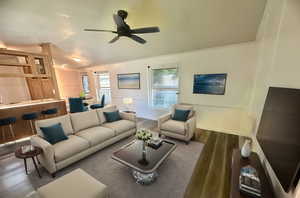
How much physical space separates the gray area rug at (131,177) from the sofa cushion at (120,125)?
1.72 ft

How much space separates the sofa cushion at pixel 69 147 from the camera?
2.05 m

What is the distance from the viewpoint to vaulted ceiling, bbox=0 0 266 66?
234 centimetres

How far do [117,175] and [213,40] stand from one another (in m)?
3.89

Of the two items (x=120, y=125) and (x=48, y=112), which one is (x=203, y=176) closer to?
(x=120, y=125)

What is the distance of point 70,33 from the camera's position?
11.8 feet

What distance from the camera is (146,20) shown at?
2.90 metres

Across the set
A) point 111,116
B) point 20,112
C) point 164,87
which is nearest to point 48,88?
point 20,112

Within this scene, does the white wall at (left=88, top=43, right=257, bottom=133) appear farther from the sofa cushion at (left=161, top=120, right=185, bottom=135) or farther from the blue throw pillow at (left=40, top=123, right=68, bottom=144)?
the blue throw pillow at (left=40, top=123, right=68, bottom=144)

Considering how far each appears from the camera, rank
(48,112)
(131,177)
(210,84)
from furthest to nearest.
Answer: (48,112) < (210,84) < (131,177)

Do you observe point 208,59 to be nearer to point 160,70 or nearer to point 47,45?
point 160,70

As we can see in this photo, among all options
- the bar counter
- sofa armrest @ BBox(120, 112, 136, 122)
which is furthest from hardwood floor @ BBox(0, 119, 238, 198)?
sofa armrest @ BBox(120, 112, 136, 122)

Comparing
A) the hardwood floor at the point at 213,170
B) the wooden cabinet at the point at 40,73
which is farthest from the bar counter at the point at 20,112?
the hardwood floor at the point at 213,170

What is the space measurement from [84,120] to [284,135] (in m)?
3.50

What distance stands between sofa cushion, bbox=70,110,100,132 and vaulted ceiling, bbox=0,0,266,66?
96.5 inches
